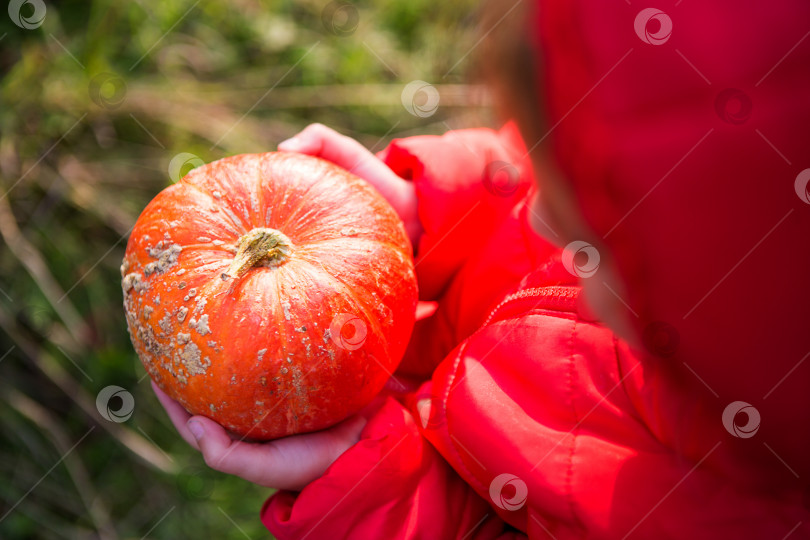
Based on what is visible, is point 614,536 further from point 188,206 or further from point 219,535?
point 219,535

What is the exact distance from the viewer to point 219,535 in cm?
233

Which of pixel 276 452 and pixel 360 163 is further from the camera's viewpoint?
pixel 360 163

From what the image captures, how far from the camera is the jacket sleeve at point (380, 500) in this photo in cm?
143


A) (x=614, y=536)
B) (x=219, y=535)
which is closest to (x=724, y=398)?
(x=614, y=536)

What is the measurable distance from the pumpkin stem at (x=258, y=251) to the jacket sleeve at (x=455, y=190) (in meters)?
0.55

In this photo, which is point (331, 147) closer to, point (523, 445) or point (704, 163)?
point (523, 445)

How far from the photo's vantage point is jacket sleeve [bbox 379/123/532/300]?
1.76 meters

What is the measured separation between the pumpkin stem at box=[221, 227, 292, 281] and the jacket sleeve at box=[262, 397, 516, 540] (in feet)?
1.64

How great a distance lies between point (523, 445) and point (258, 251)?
720 mm

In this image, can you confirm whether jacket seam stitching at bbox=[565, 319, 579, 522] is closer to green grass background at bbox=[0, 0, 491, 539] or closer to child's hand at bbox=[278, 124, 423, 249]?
child's hand at bbox=[278, 124, 423, 249]

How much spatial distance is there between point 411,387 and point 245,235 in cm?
85

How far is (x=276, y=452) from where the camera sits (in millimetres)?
1477

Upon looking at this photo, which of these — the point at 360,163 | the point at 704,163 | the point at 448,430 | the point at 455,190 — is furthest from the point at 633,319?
the point at 360,163

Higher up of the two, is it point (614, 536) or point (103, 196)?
point (614, 536)
